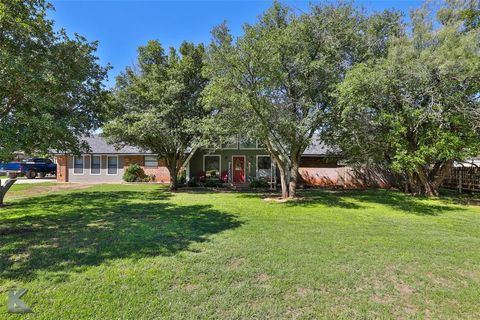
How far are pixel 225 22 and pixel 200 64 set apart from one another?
3545 millimetres

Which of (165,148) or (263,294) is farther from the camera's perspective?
(165,148)

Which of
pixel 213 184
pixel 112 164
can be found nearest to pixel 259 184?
pixel 213 184

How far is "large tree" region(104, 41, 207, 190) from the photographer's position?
1484 centimetres

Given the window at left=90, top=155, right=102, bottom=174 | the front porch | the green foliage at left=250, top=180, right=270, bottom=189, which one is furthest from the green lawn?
the window at left=90, top=155, right=102, bottom=174

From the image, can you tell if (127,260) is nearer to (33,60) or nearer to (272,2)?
(33,60)

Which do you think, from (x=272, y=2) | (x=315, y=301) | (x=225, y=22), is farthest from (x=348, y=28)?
(x=315, y=301)

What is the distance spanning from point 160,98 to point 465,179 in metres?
18.7

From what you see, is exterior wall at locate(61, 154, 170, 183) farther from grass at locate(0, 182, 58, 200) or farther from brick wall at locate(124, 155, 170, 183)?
grass at locate(0, 182, 58, 200)

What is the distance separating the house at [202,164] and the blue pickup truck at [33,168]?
5.14 m

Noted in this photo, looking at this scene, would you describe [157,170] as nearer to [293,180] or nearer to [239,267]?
[293,180]

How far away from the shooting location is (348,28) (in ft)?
38.0

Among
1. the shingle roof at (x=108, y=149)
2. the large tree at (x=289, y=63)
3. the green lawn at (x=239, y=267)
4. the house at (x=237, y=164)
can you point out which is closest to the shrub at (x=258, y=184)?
the house at (x=237, y=164)

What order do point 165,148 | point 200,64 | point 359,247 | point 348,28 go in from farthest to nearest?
1. point 165,148
2. point 200,64
3. point 348,28
4. point 359,247

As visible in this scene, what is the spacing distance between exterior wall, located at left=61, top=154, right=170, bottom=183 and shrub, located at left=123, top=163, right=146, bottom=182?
0.50m
